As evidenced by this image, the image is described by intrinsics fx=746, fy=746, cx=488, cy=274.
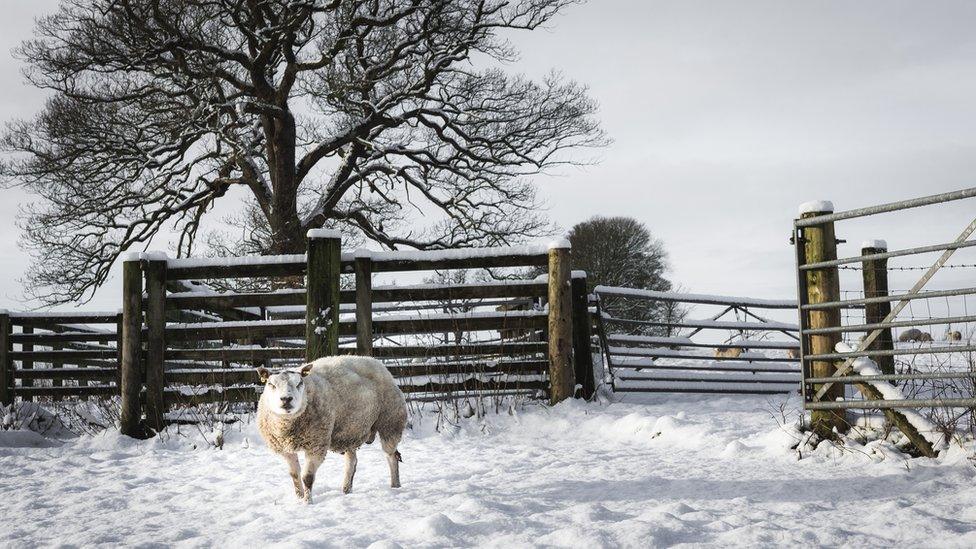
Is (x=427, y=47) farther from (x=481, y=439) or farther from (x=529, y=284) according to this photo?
(x=481, y=439)

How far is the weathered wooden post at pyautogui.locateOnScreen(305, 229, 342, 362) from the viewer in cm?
741

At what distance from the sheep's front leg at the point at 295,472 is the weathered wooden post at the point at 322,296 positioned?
278cm

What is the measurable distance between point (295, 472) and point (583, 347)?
4.45m

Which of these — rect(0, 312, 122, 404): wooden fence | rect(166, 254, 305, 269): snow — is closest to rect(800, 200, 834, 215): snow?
rect(166, 254, 305, 269): snow

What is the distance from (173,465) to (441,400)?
8.99 ft

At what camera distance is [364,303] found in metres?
7.84

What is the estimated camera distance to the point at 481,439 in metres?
7.11

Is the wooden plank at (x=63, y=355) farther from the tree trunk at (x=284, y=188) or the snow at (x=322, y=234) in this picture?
the snow at (x=322, y=234)

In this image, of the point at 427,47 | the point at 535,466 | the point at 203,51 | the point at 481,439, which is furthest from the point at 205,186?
the point at 535,466

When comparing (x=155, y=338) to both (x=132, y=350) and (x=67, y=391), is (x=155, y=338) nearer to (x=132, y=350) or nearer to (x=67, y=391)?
(x=132, y=350)

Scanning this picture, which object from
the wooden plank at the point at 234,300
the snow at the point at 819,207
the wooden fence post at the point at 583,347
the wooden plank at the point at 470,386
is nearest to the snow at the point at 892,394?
the snow at the point at 819,207

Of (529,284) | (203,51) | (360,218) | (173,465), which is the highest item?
(203,51)

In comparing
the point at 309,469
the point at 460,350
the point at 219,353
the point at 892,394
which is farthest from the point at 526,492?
the point at 219,353

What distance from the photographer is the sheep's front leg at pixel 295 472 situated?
180 inches
